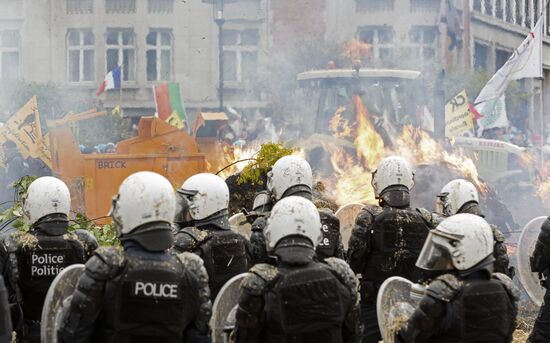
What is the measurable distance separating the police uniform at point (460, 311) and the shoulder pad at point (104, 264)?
171 cm

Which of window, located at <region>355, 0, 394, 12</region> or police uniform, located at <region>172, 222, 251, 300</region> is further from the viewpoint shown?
window, located at <region>355, 0, 394, 12</region>

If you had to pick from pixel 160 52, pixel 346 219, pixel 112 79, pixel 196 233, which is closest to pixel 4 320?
pixel 196 233

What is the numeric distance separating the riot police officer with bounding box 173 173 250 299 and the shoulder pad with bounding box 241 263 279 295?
177 cm

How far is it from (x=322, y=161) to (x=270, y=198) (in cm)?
865

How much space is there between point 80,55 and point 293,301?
3535 centimetres

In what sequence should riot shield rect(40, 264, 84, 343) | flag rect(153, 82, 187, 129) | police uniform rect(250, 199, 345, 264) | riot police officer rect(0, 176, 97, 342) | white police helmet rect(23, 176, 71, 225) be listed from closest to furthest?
riot shield rect(40, 264, 84, 343), riot police officer rect(0, 176, 97, 342), white police helmet rect(23, 176, 71, 225), police uniform rect(250, 199, 345, 264), flag rect(153, 82, 187, 129)

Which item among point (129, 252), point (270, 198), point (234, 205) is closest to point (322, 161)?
point (234, 205)

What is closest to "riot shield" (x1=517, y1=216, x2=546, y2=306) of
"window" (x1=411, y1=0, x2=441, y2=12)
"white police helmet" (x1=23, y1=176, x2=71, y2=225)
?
"white police helmet" (x1=23, y1=176, x2=71, y2=225)

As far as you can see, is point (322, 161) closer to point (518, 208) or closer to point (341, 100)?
point (341, 100)

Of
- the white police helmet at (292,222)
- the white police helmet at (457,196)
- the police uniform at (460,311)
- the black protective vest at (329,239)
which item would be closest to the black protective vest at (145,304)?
the white police helmet at (292,222)

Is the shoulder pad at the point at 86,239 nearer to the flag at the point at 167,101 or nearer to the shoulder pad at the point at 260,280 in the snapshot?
the shoulder pad at the point at 260,280

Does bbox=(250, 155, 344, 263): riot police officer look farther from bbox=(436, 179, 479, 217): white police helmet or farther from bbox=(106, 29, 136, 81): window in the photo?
bbox=(106, 29, 136, 81): window

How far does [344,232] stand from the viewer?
1176 cm

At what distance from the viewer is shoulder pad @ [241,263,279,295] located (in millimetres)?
6020
